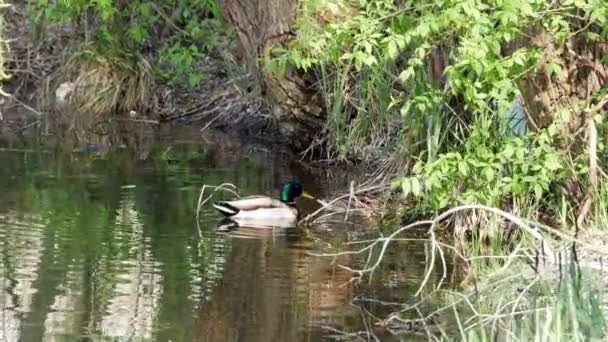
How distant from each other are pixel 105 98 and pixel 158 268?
10.6 m

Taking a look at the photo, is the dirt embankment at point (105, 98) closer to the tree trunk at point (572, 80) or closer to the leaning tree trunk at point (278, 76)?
the leaning tree trunk at point (278, 76)

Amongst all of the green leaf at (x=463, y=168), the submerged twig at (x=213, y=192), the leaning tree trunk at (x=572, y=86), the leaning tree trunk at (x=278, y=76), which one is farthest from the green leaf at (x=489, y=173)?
the leaning tree trunk at (x=278, y=76)

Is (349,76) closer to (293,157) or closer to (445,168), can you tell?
(293,157)

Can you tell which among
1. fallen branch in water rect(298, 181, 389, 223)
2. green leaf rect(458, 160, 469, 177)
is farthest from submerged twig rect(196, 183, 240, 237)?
green leaf rect(458, 160, 469, 177)

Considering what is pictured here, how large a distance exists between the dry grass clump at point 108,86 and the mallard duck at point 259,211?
783cm

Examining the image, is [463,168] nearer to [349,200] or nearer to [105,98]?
[349,200]

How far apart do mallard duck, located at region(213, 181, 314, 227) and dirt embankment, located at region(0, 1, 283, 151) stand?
524 cm

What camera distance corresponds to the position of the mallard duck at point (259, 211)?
1339 centimetres

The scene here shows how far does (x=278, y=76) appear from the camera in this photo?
1644 cm

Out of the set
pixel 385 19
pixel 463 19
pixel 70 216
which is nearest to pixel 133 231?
pixel 70 216

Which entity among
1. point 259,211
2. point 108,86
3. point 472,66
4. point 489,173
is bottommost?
point 259,211

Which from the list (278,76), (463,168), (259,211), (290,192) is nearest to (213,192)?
(290,192)

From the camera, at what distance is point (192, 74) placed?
2045 cm

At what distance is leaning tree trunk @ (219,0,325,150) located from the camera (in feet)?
50.6
